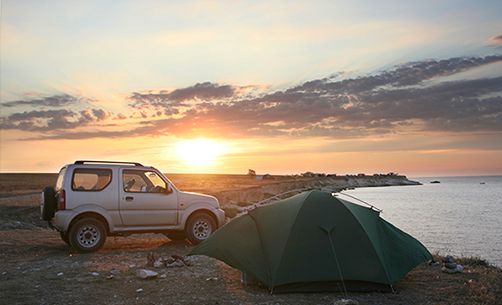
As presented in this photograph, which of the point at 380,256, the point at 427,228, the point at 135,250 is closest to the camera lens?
the point at 380,256

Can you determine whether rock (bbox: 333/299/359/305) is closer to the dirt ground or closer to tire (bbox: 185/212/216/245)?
the dirt ground

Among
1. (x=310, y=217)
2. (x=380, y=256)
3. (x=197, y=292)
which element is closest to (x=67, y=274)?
(x=197, y=292)

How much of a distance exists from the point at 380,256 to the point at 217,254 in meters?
3.24

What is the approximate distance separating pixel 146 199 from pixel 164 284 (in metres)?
4.65

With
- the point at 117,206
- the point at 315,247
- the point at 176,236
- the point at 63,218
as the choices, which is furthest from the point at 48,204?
the point at 315,247

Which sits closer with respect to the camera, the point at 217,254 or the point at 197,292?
the point at 197,292

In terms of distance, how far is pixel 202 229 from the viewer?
14578 mm

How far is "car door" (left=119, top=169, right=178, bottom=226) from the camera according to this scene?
13.7 metres

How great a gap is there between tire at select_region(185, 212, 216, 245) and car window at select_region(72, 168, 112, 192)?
266 centimetres

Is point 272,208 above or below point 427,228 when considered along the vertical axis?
above

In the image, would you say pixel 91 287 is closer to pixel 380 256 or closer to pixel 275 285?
pixel 275 285

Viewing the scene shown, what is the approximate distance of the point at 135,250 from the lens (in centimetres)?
1387

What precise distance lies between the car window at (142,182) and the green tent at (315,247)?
4.16 metres

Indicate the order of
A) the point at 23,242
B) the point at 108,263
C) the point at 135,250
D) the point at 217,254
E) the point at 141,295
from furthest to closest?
1. the point at 23,242
2. the point at 135,250
3. the point at 108,263
4. the point at 217,254
5. the point at 141,295
